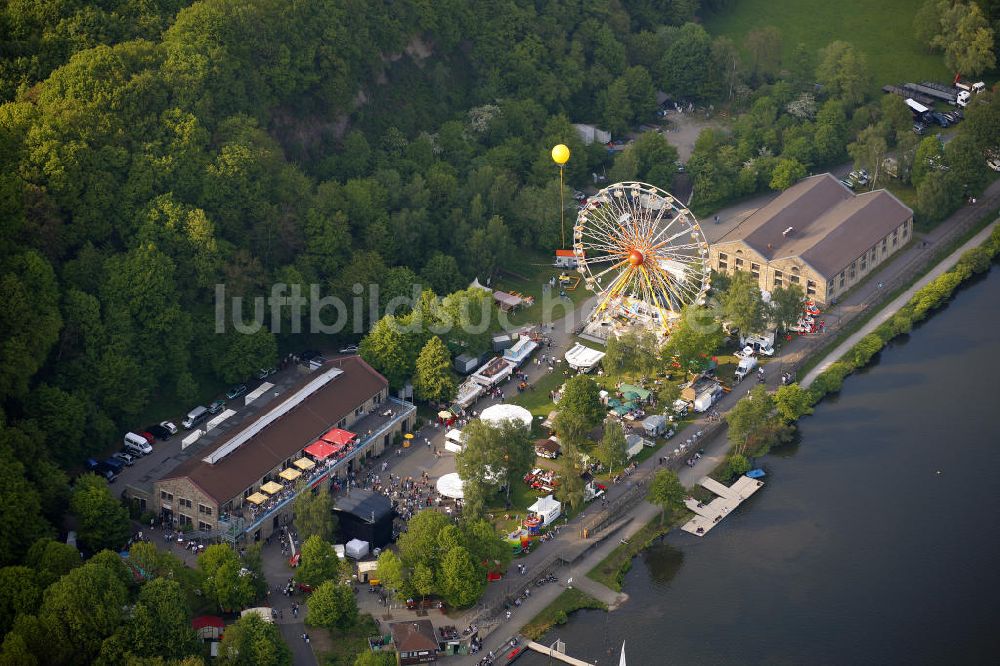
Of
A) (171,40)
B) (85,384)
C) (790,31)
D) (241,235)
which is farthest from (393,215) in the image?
(790,31)

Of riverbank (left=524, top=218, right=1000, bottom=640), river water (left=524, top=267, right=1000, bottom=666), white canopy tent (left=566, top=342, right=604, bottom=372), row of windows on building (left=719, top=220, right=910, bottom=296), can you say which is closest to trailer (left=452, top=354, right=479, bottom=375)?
white canopy tent (left=566, top=342, right=604, bottom=372)

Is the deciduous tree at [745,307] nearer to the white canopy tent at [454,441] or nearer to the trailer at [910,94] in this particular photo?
the white canopy tent at [454,441]

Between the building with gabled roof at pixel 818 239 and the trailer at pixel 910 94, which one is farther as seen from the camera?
the trailer at pixel 910 94

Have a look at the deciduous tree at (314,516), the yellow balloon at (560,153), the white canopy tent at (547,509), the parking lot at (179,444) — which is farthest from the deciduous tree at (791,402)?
the parking lot at (179,444)

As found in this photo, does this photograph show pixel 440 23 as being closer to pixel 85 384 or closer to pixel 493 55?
pixel 493 55

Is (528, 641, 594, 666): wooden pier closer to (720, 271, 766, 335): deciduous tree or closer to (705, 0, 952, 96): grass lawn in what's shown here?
(720, 271, 766, 335): deciduous tree

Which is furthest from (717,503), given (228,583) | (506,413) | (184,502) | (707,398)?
(184,502)
